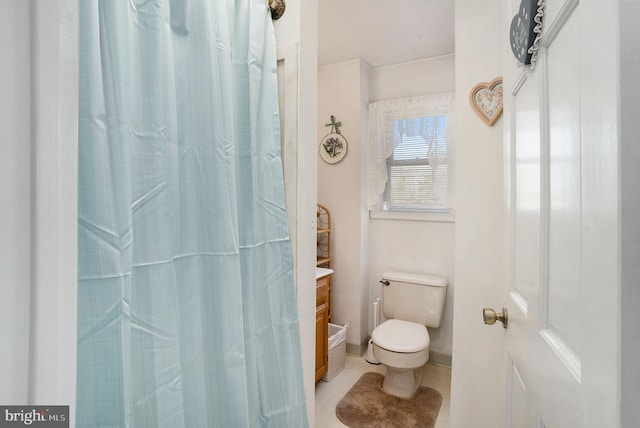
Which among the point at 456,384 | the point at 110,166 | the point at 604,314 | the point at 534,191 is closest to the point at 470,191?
the point at 534,191

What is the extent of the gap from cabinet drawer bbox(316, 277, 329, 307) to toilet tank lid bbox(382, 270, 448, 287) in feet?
1.90

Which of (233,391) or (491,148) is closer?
(233,391)

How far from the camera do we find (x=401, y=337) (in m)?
2.20

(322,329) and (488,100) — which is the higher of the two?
(488,100)

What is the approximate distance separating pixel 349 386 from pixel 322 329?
1.72 ft

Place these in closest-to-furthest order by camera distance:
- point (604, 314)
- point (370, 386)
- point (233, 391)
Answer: point (604, 314)
point (233, 391)
point (370, 386)

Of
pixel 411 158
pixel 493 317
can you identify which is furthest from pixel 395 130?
pixel 493 317

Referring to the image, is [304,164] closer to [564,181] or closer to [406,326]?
[564,181]

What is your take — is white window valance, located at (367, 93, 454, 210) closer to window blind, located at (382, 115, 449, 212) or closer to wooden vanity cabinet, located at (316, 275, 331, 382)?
window blind, located at (382, 115, 449, 212)

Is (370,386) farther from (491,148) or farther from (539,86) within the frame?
(539,86)

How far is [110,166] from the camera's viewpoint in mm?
634

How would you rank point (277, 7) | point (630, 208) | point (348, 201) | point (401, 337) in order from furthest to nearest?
point (348, 201), point (401, 337), point (277, 7), point (630, 208)

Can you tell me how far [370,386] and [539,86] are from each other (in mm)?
2293

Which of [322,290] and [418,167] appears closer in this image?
[322,290]
